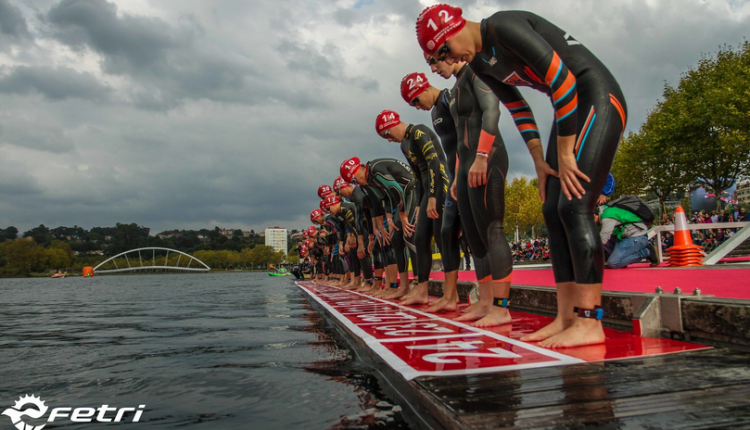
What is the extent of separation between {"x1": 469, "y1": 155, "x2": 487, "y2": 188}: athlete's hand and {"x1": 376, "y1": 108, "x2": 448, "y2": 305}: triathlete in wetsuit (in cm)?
179

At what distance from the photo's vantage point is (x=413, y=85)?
5.88m

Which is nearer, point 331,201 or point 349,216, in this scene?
point 349,216

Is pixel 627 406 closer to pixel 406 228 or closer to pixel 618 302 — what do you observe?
pixel 618 302

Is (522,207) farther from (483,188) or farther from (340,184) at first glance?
(483,188)

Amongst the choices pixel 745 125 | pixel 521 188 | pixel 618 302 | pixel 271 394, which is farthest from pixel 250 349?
pixel 521 188

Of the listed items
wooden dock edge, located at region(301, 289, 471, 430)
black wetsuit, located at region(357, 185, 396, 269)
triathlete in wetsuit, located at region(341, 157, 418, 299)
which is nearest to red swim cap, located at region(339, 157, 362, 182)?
black wetsuit, located at region(357, 185, 396, 269)

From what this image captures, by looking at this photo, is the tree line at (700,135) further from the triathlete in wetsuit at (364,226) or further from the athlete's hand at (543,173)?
the athlete's hand at (543,173)

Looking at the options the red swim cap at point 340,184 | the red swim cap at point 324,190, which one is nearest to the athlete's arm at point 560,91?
the red swim cap at point 340,184

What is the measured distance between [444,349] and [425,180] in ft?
12.5

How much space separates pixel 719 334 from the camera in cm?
269

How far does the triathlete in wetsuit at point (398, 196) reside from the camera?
304 inches

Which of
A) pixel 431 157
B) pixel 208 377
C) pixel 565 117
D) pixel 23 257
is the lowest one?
pixel 208 377

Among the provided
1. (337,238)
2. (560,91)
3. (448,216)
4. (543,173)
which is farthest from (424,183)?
(337,238)

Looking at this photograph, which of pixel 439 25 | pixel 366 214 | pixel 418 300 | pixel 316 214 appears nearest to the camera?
pixel 439 25
